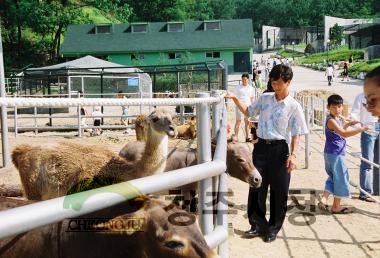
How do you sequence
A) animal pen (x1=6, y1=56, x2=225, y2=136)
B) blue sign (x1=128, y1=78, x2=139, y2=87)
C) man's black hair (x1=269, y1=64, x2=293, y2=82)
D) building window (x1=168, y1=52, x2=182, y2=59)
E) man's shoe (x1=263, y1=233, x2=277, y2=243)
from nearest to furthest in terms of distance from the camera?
1. man's black hair (x1=269, y1=64, x2=293, y2=82)
2. man's shoe (x1=263, y1=233, x2=277, y2=243)
3. animal pen (x1=6, y1=56, x2=225, y2=136)
4. blue sign (x1=128, y1=78, x2=139, y2=87)
5. building window (x1=168, y1=52, x2=182, y2=59)

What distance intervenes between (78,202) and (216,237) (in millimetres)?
1321

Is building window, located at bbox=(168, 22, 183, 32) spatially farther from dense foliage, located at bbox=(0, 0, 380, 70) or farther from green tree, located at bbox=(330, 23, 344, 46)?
green tree, located at bbox=(330, 23, 344, 46)

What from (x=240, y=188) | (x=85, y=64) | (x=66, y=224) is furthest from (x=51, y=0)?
(x=66, y=224)

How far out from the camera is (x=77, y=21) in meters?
51.9

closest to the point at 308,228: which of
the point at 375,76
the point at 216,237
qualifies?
the point at 216,237

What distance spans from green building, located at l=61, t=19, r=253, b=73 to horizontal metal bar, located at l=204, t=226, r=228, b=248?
148 feet

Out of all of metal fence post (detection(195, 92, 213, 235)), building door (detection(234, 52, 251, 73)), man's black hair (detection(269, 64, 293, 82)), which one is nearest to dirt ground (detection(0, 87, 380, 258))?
man's black hair (detection(269, 64, 293, 82))

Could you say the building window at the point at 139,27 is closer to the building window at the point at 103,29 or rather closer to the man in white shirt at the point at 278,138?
the building window at the point at 103,29

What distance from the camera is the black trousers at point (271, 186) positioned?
541 cm

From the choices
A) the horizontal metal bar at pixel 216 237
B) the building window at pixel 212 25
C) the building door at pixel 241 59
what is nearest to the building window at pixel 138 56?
the building window at pixel 212 25

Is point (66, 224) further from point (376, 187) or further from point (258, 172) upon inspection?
point (376, 187)

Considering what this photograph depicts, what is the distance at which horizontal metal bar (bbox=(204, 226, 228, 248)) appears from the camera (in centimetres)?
258

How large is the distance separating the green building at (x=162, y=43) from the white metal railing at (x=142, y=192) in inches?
1777

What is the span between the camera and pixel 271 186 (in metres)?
5.52
